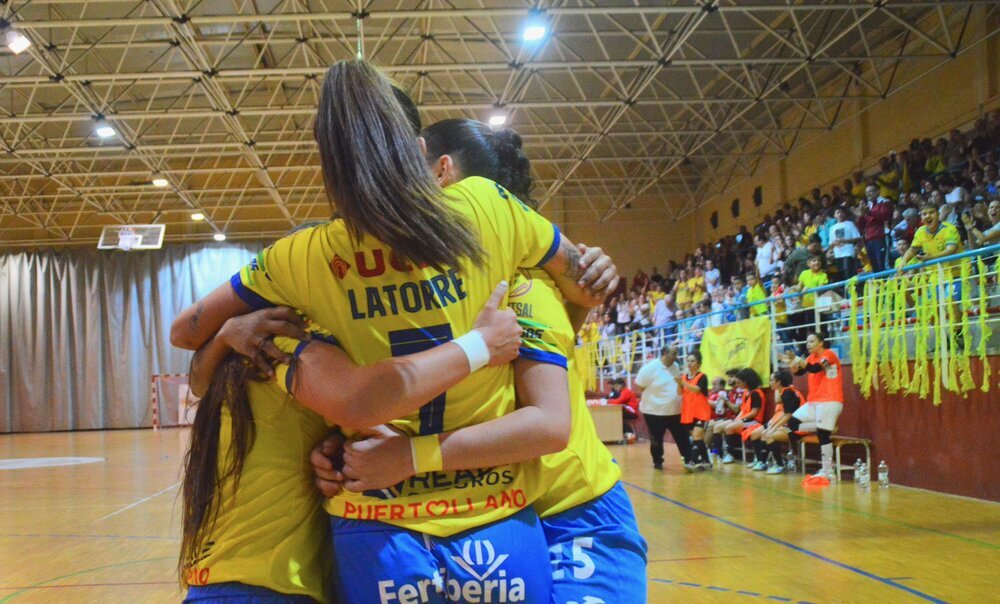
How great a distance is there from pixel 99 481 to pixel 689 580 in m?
8.79

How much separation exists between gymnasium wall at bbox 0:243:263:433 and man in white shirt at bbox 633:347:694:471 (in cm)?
1865

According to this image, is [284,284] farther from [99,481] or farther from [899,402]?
[99,481]

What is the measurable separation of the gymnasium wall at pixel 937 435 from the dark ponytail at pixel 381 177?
6.80m

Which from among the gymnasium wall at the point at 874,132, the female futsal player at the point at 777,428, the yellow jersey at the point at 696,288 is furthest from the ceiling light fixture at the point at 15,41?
the gymnasium wall at the point at 874,132

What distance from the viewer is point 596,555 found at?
1.57m

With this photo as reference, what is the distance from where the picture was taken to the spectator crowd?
1050 cm

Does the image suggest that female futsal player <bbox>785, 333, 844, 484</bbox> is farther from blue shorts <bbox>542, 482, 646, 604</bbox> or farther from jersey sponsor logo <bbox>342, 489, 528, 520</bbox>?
jersey sponsor logo <bbox>342, 489, 528, 520</bbox>

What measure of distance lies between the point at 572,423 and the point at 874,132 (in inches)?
695

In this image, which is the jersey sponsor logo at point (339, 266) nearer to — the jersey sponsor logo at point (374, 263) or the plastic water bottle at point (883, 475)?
the jersey sponsor logo at point (374, 263)

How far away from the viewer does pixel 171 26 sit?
43.9 feet

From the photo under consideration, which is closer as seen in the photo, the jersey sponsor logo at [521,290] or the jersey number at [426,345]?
the jersey number at [426,345]

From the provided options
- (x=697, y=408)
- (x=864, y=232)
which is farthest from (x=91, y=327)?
(x=864, y=232)

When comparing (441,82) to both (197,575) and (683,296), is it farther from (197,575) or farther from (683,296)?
(197,575)

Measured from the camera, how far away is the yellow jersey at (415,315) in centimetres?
140
